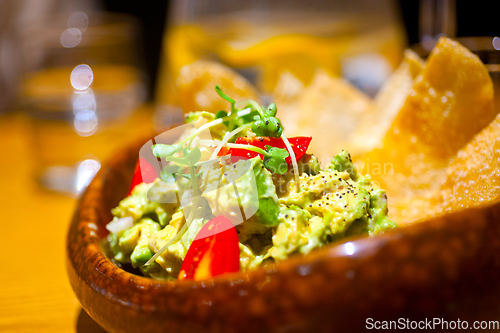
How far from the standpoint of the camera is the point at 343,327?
0.44 metres

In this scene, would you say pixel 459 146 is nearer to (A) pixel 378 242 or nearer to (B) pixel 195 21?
(A) pixel 378 242

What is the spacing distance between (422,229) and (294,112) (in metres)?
1.05

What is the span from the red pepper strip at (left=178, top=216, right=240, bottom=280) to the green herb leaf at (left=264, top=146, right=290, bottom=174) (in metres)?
0.12

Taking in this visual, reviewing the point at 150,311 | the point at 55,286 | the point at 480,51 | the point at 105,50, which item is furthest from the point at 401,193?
the point at 105,50

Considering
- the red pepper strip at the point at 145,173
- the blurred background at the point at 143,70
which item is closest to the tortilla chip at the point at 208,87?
the blurred background at the point at 143,70

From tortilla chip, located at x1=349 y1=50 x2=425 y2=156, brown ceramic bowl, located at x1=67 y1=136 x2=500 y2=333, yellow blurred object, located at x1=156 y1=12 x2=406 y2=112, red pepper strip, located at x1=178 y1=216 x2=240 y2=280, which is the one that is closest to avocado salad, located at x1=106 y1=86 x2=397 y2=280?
red pepper strip, located at x1=178 y1=216 x2=240 y2=280

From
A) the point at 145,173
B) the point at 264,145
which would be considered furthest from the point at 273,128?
the point at 145,173

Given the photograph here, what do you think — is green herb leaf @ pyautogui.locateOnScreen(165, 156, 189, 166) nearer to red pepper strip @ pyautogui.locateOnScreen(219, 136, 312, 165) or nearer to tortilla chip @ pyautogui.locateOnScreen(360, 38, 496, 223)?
A: red pepper strip @ pyautogui.locateOnScreen(219, 136, 312, 165)

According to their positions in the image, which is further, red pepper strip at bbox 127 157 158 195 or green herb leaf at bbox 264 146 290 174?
red pepper strip at bbox 127 157 158 195

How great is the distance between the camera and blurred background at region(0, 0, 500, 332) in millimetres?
1545

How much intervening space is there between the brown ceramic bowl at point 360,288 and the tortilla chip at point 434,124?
304 millimetres

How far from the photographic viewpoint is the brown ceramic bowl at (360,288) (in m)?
0.43

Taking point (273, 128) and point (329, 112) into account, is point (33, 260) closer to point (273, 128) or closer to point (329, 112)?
point (273, 128)


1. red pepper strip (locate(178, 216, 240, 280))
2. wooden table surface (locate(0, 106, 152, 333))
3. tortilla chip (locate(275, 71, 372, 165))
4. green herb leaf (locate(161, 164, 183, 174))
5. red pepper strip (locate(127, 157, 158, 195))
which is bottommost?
wooden table surface (locate(0, 106, 152, 333))
